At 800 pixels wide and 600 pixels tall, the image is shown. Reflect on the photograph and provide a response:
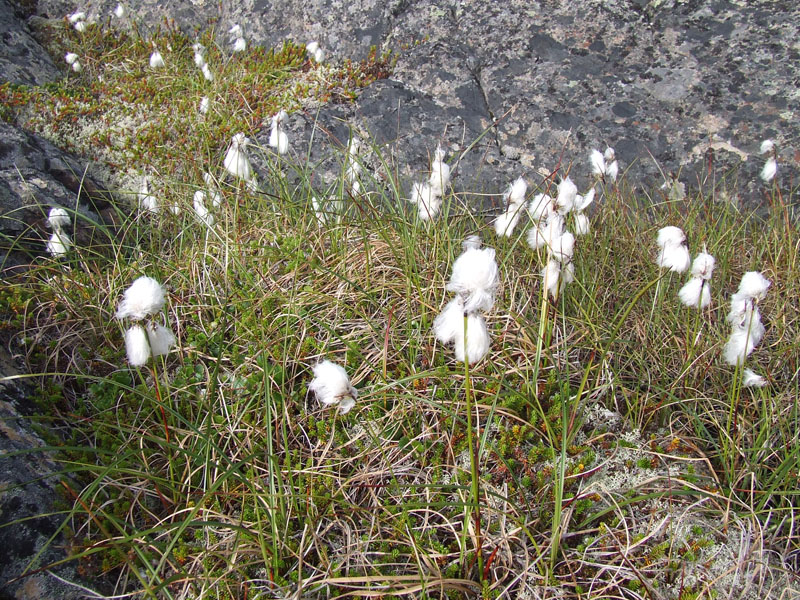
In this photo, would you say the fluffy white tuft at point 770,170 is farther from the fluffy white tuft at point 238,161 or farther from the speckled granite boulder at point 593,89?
the fluffy white tuft at point 238,161

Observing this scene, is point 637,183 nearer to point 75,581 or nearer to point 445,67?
point 445,67

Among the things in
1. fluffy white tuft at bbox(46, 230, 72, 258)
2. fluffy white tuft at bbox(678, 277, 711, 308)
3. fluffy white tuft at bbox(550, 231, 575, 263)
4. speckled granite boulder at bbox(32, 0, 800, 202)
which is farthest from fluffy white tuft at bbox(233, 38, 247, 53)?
fluffy white tuft at bbox(678, 277, 711, 308)

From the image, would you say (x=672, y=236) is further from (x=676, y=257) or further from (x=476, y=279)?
(x=476, y=279)

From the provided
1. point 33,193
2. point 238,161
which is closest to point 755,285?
point 238,161

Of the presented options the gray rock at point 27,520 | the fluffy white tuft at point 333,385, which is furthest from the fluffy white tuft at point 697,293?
the gray rock at point 27,520

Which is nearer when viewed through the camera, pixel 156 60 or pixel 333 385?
pixel 333 385

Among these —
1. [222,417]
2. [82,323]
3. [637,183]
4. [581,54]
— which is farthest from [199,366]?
[581,54]

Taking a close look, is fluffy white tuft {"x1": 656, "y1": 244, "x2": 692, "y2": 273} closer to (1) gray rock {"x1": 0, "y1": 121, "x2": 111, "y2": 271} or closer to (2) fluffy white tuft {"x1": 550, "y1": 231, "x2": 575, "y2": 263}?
(2) fluffy white tuft {"x1": 550, "y1": 231, "x2": 575, "y2": 263}
